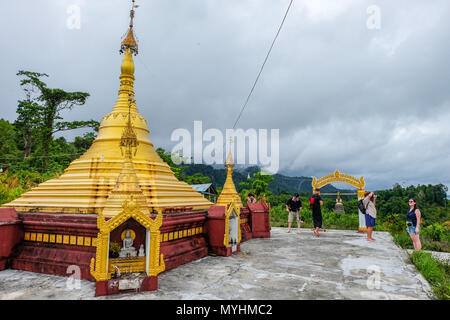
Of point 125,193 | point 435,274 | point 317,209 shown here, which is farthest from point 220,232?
point 317,209

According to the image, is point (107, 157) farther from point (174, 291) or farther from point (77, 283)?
point (174, 291)

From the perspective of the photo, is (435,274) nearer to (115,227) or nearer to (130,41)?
(115,227)

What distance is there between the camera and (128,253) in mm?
5555

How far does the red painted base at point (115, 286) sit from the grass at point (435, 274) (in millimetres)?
5069

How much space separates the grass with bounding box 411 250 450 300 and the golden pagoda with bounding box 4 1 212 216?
6.21m

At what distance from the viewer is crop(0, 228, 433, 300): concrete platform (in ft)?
16.1

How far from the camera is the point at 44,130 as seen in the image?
31125mm

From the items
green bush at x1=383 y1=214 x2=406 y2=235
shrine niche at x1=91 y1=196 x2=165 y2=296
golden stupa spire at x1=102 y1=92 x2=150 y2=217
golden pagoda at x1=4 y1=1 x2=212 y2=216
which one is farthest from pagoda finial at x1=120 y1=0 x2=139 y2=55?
green bush at x1=383 y1=214 x2=406 y2=235

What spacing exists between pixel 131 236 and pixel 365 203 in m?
9.69

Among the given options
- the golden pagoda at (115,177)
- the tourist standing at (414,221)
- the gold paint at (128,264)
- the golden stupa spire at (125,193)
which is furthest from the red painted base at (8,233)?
the tourist standing at (414,221)

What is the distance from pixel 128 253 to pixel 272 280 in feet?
9.94

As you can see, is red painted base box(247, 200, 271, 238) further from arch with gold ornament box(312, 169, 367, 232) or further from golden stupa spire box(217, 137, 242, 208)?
arch with gold ornament box(312, 169, 367, 232)
